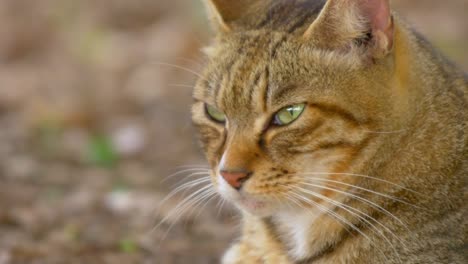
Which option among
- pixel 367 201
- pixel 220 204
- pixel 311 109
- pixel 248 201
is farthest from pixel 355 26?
pixel 220 204

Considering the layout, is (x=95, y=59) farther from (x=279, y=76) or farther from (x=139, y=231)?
(x=279, y=76)

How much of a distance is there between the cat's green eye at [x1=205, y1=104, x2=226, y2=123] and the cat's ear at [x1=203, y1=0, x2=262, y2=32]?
0.40m

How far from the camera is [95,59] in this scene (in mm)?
9164

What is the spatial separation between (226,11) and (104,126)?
3617 mm

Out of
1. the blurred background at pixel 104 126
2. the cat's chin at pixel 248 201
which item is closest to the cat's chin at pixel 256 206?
the cat's chin at pixel 248 201

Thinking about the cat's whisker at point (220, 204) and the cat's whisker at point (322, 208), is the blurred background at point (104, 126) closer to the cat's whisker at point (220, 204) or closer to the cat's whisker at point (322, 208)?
the cat's whisker at point (220, 204)

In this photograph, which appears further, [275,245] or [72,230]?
[72,230]

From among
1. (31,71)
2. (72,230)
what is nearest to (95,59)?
(31,71)

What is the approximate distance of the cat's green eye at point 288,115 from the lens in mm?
3463

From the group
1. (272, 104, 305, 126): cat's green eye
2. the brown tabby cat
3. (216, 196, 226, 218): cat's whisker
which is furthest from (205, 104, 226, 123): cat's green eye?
(216, 196, 226, 218): cat's whisker

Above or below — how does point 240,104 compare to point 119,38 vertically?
below

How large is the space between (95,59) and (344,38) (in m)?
5.96

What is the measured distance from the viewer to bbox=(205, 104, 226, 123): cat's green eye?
145 inches

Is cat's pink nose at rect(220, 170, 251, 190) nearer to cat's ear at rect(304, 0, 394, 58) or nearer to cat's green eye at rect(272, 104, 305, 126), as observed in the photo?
cat's green eye at rect(272, 104, 305, 126)
